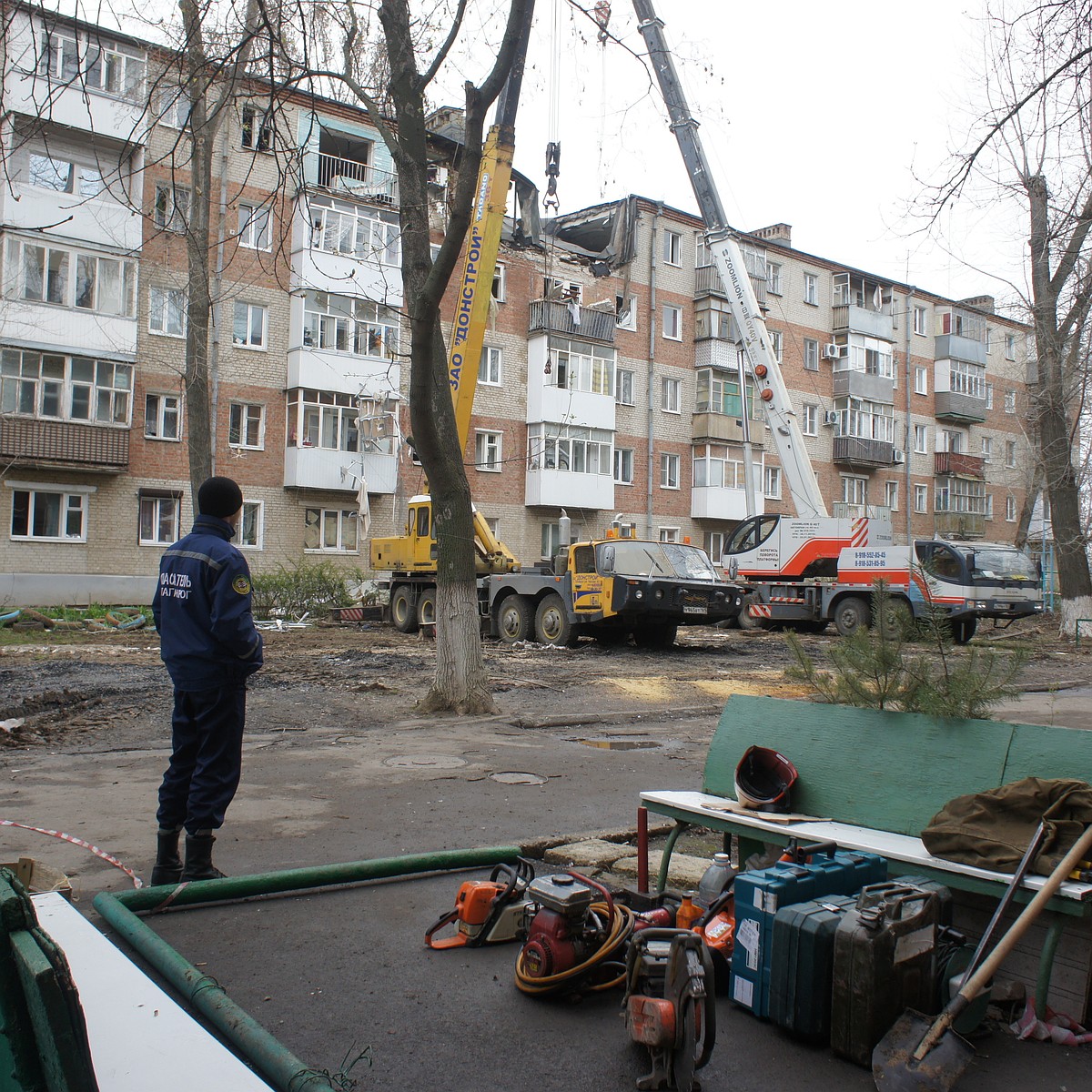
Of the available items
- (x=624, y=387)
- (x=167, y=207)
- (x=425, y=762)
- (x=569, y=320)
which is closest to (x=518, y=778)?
(x=425, y=762)

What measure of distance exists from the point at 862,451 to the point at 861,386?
3.00 meters

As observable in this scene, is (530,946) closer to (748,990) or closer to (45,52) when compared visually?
(748,990)

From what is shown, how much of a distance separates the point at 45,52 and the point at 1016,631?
78.8ft

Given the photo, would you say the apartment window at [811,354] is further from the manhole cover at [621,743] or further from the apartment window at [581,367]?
the manhole cover at [621,743]

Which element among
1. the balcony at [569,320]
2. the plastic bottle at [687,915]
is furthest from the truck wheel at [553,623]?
the balcony at [569,320]

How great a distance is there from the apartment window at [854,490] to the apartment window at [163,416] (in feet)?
97.6

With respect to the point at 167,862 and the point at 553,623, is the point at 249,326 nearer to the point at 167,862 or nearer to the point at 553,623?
the point at 553,623

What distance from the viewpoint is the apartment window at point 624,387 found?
39.0 m

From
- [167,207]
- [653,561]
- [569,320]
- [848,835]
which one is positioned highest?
[569,320]

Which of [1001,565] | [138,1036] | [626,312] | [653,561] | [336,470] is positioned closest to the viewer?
[138,1036]

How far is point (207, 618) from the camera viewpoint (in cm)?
465

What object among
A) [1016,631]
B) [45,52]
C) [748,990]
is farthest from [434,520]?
[1016,631]

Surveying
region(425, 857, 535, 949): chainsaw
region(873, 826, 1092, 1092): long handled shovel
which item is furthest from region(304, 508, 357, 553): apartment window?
region(873, 826, 1092, 1092): long handled shovel

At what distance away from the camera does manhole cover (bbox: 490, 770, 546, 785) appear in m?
7.26
